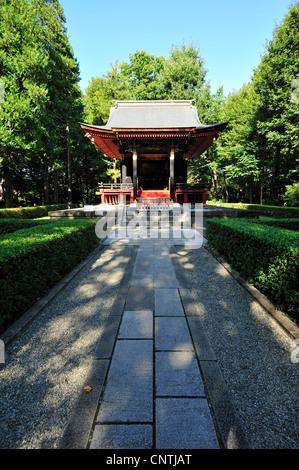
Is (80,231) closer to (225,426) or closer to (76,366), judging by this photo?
(76,366)

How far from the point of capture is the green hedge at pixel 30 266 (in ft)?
8.16

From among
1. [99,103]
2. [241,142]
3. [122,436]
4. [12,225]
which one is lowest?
[122,436]

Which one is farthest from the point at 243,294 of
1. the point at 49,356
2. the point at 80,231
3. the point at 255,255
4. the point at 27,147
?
the point at 27,147

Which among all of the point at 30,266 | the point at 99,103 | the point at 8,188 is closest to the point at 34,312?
the point at 30,266

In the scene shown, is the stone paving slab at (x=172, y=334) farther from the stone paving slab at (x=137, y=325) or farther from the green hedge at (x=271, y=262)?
the green hedge at (x=271, y=262)

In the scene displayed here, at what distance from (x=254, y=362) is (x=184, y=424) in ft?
3.40

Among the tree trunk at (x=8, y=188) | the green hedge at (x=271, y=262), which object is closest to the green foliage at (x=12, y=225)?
the green hedge at (x=271, y=262)

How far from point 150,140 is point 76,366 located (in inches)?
487

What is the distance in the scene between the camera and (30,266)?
2.96m

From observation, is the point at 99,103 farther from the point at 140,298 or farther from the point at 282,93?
the point at 140,298

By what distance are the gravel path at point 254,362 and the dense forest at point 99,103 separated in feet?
32.7

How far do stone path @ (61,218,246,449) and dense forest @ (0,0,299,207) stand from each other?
35.5ft

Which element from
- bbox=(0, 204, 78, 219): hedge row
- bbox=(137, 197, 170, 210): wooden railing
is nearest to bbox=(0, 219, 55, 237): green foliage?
bbox=(137, 197, 170, 210): wooden railing

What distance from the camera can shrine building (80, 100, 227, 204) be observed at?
10.9 m
